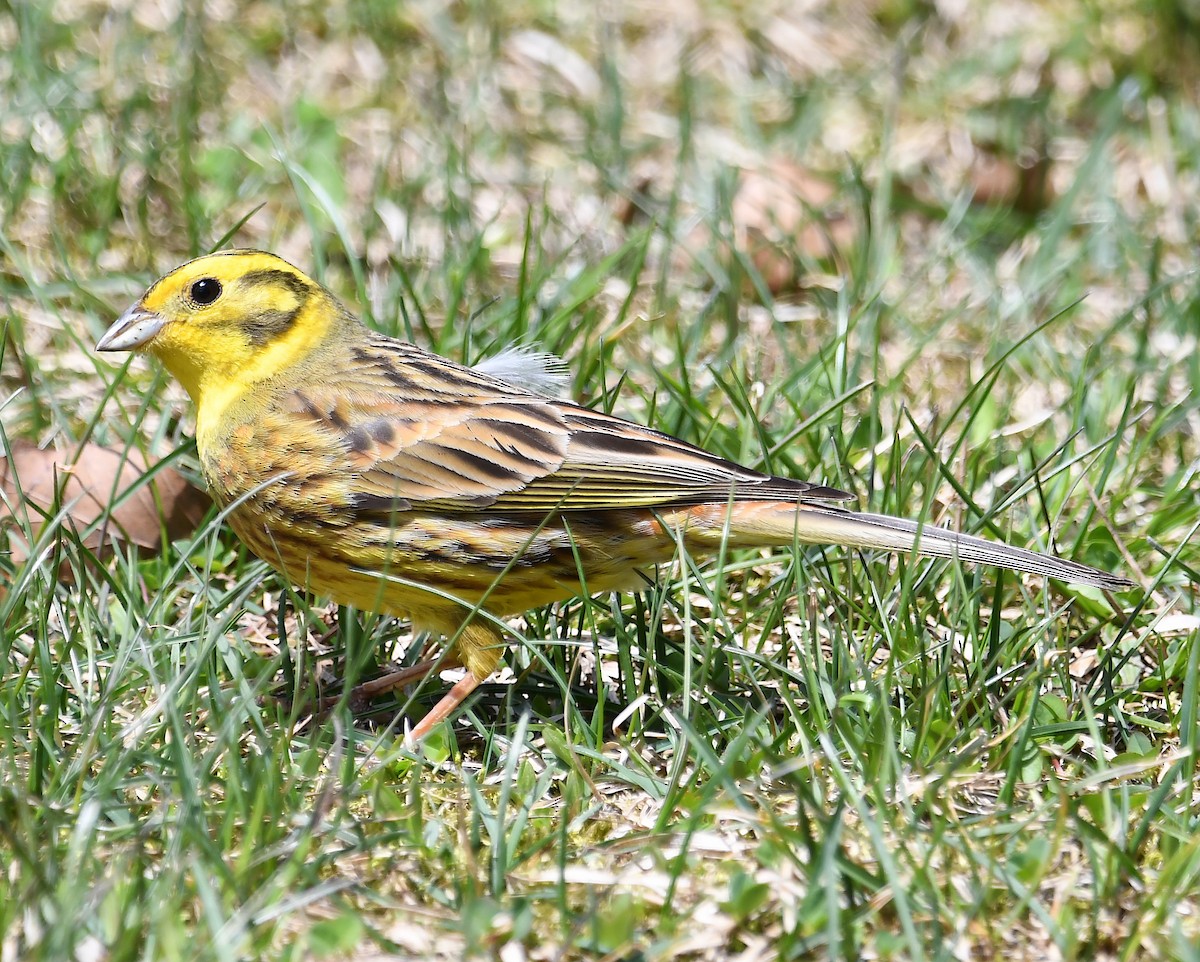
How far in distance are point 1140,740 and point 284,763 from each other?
1.92 metres

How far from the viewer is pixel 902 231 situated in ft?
21.5

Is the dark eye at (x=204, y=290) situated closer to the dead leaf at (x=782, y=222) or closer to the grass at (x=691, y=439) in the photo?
the grass at (x=691, y=439)

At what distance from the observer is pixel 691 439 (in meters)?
4.78

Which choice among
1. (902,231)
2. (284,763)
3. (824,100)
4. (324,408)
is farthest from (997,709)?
(824,100)

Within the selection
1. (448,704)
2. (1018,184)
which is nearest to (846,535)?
(448,704)

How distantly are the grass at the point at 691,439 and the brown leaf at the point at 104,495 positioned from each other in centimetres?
10

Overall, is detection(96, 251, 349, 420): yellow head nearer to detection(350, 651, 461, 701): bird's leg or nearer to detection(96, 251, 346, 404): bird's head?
detection(96, 251, 346, 404): bird's head

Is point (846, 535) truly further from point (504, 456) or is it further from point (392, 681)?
point (392, 681)

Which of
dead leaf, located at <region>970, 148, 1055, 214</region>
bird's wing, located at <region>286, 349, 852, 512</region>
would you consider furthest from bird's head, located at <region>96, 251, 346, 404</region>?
dead leaf, located at <region>970, 148, 1055, 214</region>

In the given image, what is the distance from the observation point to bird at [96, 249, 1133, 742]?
12.4 feet

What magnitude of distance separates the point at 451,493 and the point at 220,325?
2.70 ft

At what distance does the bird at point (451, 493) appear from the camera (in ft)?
12.4

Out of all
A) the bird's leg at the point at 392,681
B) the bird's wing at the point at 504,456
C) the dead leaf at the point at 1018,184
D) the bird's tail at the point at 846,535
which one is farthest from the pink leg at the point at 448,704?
the dead leaf at the point at 1018,184

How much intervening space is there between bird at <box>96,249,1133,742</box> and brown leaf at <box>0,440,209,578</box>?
383 millimetres
